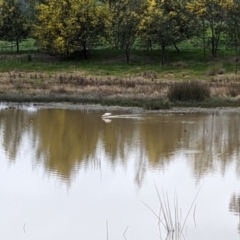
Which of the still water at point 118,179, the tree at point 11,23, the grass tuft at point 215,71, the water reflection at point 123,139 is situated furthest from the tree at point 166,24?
the still water at point 118,179

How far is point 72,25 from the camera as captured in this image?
42.2 m

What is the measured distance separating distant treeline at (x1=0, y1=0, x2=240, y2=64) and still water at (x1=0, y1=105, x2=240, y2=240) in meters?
22.3

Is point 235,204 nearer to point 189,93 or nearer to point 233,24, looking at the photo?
point 189,93

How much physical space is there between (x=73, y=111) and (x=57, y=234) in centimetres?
1398

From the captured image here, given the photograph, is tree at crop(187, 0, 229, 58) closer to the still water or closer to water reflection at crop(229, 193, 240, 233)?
the still water

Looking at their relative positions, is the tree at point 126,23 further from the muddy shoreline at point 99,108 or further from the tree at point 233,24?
the muddy shoreline at point 99,108

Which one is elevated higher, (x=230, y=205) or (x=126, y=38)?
(x=126, y=38)

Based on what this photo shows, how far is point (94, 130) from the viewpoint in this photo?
56.8 feet

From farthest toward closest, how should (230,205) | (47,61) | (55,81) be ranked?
(47,61)
(55,81)
(230,205)

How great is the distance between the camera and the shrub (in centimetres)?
2280

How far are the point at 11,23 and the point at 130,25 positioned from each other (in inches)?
387

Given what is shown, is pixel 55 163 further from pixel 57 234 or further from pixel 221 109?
pixel 221 109

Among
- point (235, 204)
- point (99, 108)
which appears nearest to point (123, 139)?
point (235, 204)

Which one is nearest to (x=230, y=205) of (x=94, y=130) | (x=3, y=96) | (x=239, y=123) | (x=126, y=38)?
(x=94, y=130)
